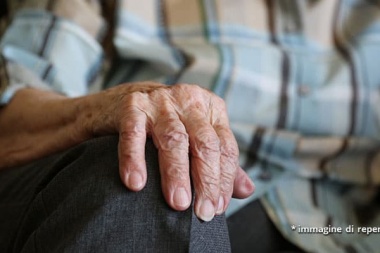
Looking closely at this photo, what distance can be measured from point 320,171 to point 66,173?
0.55 metres

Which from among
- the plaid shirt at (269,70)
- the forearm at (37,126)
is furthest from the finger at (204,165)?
the plaid shirt at (269,70)

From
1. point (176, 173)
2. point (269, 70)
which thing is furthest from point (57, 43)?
point (176, 173)

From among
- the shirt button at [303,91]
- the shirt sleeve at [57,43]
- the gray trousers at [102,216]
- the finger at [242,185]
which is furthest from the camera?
the shirt button at [303,91]

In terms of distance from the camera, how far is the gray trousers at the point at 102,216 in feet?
1.71

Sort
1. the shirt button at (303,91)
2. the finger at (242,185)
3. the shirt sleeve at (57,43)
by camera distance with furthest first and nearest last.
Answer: the shirt button at (303,91) → the shirt sleeve at (57,43) → the finger at (242,185)

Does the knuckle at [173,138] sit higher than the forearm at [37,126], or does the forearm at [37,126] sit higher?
the knuckle at [173,138]

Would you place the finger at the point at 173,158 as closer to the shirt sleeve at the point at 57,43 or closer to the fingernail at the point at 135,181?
the fingernail at the point at 135,181

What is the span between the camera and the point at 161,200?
54cm

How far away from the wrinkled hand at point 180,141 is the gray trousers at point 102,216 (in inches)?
0.5

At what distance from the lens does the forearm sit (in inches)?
27.9

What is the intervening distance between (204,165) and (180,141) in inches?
1.4

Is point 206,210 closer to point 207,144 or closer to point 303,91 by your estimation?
point 207,144

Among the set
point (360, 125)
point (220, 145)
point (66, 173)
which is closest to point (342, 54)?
point (360, 125)

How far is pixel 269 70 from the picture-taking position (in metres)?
1.01
